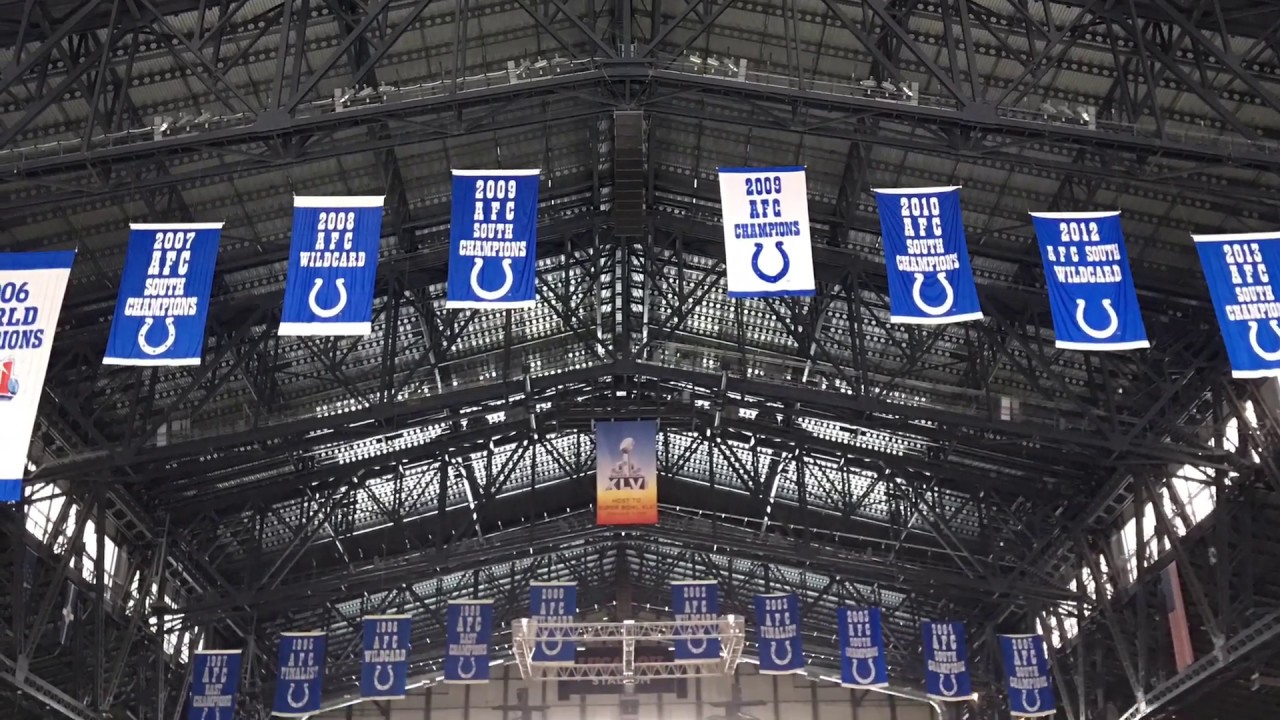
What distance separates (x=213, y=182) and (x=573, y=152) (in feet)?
22.2

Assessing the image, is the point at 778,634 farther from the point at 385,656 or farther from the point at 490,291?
the point at 490,291

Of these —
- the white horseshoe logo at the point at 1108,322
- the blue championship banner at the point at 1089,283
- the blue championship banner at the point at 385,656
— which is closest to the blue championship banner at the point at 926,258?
the blue championship banner at the point at 1089,283

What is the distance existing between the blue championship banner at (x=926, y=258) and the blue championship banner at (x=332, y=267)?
7.25 meters

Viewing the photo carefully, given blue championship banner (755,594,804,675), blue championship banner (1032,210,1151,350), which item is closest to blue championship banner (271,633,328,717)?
blue championship banner (755,594,804,675)

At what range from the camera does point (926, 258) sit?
1780 centimetres

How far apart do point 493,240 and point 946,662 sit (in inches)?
743

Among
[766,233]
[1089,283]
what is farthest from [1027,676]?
[766,233]

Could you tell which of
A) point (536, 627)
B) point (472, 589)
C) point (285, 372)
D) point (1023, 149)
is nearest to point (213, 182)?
point (285, 372)

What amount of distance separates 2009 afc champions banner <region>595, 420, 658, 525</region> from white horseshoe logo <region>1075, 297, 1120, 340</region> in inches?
461

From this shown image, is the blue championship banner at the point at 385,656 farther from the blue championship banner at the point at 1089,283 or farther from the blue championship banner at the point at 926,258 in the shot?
the blue championship banner at the point at 1089,283

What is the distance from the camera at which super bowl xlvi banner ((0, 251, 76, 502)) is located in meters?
16.9

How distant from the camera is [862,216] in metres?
24.1

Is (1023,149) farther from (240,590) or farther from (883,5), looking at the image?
(240,590)

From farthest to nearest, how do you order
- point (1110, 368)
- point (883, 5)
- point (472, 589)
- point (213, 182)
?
point (472, 589)
point (1110, 368)
point (213, 182)
point (883, 5)
